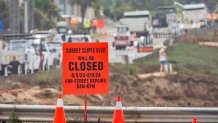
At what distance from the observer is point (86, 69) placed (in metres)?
9.98

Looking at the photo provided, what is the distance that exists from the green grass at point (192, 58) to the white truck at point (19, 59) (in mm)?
12170

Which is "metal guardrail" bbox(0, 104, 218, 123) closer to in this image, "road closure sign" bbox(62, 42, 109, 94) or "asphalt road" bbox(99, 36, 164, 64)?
"road closure sign" bbox(62, 42, 109, 94)

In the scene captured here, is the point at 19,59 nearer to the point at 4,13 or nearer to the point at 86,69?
the point at 86,69

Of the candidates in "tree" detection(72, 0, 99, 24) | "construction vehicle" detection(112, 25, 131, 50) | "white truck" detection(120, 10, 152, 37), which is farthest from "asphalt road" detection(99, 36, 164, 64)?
"tree" detection(72, 0, 99, 24)

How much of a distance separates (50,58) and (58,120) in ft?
85.4

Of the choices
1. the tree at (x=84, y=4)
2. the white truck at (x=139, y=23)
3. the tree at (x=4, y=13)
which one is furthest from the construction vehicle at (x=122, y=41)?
the tree at (x=84, y=4)

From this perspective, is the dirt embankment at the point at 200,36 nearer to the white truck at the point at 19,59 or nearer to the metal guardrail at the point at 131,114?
the white truck at the point at 19,59

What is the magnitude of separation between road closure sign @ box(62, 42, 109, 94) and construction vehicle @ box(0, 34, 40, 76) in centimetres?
2027

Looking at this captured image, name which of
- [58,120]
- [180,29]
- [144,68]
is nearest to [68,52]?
[58,120]

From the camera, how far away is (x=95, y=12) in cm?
9150

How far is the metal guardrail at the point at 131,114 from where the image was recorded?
33.2 ft

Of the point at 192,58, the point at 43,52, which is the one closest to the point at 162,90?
the point at 43,52

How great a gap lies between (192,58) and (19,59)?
19591 millimetres

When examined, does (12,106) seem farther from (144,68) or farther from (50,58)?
(144,68)
